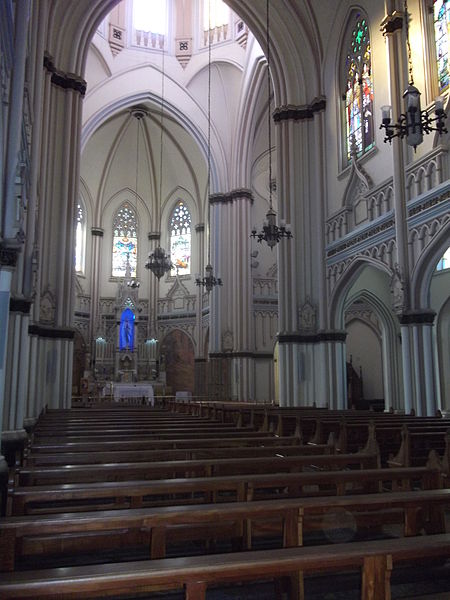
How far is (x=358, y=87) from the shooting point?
58.9 ft

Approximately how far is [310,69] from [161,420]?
15394mm

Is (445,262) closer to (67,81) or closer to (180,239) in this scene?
(67,81)

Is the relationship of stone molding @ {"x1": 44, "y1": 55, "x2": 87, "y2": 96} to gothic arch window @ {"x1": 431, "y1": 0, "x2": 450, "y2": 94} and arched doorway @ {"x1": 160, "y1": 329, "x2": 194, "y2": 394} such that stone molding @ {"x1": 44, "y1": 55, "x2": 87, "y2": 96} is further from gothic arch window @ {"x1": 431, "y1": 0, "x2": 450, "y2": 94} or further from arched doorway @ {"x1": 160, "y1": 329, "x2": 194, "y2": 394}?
arched doorway @ {"x1": 160, "y1": 329, "x2": 194, "y2": 394}

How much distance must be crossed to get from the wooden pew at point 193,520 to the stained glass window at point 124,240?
3231 cm

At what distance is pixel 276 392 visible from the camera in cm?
2931

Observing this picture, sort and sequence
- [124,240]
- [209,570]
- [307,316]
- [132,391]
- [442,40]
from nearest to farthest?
[209,570], [442,40], [307,316], [132,391], [124,240]

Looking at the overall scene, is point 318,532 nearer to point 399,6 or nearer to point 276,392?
point 399,6

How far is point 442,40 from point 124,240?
26238 mm

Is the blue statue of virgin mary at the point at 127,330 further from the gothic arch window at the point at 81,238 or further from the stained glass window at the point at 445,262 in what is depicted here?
the stained glass window at the point at 445,262

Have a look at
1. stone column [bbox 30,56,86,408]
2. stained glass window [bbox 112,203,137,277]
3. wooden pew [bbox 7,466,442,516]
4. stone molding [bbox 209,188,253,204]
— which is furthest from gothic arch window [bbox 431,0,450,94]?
stained glass window [bbox 112,203,137,277]

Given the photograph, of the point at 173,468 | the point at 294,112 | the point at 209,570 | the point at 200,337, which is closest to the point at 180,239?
the point at 200,337

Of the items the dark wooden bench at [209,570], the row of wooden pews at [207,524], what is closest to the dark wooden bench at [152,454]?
the row of wooden pews at [207,524]

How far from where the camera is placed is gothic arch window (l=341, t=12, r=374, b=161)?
56.6ft

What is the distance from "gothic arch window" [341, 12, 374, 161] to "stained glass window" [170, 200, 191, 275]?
18305 mm
